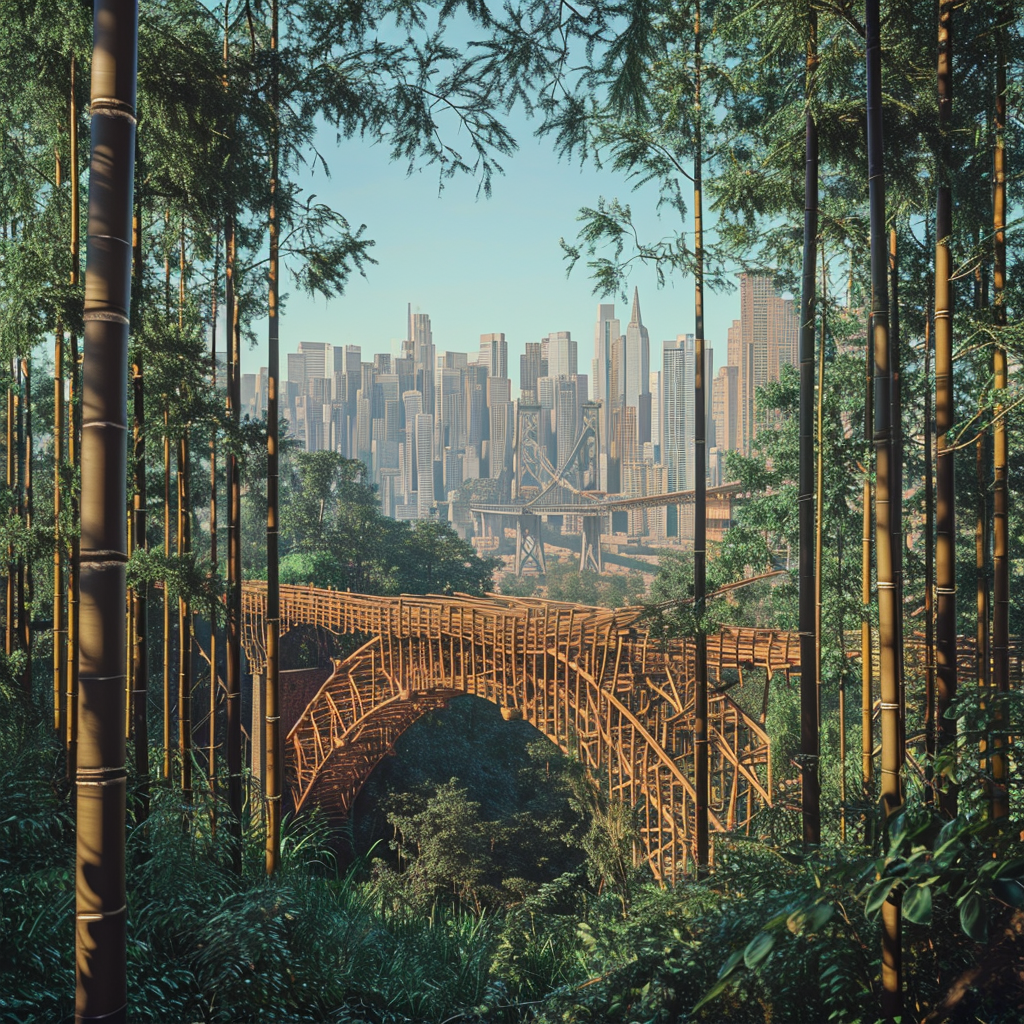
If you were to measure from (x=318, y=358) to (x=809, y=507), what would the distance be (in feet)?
319

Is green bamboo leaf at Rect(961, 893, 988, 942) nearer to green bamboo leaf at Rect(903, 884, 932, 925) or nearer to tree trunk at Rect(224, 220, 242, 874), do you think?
green bamboo leaf at Rect(903, 884, 932, 925)

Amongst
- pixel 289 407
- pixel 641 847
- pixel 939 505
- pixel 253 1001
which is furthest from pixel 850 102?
pixel 289 407

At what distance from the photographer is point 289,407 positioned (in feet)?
299

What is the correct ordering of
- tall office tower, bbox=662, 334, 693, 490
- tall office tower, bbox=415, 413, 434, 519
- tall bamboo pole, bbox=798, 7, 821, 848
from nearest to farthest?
tall bamboo pole, bbox=798, 7, 821, 848 < tall office tower, bbox=662, 334, 693, 490 < tall office tower, bbox=415, 413, 434, 519

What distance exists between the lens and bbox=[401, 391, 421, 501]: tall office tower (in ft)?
273

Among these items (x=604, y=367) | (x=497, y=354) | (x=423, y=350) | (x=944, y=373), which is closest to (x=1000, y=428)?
(x=944, y=373)

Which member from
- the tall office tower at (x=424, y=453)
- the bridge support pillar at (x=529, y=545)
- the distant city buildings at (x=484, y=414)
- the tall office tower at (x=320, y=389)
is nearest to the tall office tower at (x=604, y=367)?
the distant city buildings at (x=484, y=414)

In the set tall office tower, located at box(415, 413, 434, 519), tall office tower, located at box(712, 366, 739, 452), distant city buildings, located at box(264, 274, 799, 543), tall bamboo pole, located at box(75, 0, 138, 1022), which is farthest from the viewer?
tall office tower, located at box(415, 413, 434, 519)

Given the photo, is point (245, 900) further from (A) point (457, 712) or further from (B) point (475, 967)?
(A) point (457, 712)

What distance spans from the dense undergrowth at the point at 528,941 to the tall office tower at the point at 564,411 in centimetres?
7831

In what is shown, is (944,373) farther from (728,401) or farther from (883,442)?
(728,401)

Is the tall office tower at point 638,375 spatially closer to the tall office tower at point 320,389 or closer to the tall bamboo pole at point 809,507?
the tall office tower at point 320,389

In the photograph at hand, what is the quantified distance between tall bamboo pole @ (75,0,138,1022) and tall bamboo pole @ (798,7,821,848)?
2.65 metres

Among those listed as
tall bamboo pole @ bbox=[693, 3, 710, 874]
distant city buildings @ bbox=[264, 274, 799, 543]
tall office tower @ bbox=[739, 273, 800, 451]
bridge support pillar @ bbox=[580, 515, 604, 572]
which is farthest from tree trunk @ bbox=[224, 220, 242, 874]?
distant city buildings @ bbox=[264, 274, 799, 543]
